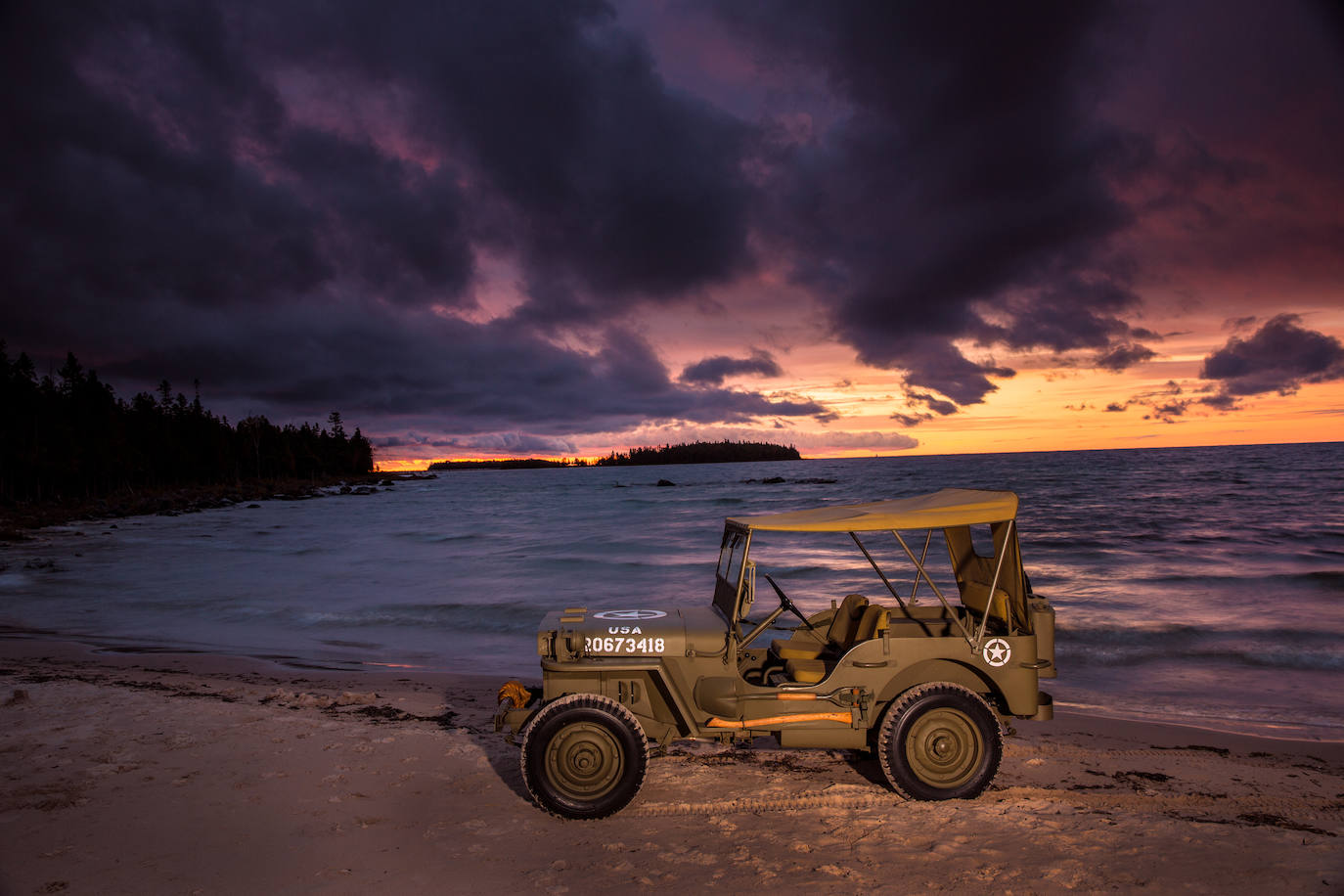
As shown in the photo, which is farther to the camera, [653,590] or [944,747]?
[653,590]

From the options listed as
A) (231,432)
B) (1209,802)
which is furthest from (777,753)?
(231,432)

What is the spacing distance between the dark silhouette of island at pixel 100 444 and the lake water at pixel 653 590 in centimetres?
2676

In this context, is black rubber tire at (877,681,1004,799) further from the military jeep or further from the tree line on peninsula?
the tree line on peninsula

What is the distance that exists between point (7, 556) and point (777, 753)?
105 ft

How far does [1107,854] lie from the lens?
15.3 feet

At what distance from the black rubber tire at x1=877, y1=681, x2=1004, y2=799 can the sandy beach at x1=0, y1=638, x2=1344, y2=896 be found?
19 cm

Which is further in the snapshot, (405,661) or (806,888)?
(405,661)

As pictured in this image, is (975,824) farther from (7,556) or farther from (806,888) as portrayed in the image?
(7,556)

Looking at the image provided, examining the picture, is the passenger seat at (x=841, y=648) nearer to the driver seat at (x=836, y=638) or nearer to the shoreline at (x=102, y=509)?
the driver seat at (x=836, y=638)

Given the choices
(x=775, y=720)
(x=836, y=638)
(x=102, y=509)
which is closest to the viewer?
(x=775, y=720)

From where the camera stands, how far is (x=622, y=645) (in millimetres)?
5410

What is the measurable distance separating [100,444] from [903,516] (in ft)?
283

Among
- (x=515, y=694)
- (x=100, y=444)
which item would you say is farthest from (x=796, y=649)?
(x=100, y=444)

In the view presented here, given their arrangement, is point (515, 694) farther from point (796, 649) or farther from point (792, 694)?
point (796, 649)
